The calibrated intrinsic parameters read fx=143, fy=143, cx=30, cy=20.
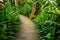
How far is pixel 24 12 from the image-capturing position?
1580 cm

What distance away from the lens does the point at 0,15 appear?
8.52 metres

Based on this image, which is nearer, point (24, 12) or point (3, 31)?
point (3, 31)

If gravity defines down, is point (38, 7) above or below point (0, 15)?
above

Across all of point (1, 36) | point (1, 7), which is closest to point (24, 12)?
point (1, 7)

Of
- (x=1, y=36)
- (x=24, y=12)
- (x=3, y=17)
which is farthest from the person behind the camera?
(x=24, y=12)

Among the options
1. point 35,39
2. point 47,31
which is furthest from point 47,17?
point 35,39

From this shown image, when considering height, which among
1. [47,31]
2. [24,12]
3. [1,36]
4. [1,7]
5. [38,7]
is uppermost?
[24,12]

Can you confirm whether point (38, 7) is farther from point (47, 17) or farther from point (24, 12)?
point (47, 17)

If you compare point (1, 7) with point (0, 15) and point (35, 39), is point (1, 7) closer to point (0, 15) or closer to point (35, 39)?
point (0, 15)

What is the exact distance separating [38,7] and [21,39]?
257 inches

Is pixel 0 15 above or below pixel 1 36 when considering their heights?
above

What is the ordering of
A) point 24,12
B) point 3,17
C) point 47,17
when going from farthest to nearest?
point 24,12, point 47,17, point 3,17

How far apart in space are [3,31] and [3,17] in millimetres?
1587

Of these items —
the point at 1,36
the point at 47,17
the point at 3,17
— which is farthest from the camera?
the point at 47,17
